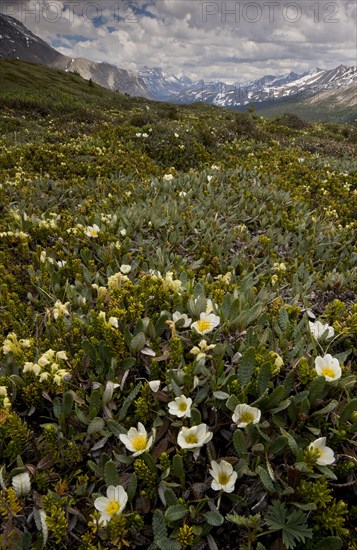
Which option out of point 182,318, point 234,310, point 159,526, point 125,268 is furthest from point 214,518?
point 125,268

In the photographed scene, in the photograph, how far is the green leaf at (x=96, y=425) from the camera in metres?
2.48

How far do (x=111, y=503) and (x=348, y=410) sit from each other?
1.59 metres

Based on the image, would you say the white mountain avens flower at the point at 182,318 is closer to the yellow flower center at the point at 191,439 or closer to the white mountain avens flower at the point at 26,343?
the yellow flower center at the point at 191,439

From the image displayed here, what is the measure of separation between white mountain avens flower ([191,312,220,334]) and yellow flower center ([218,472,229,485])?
1.02 metres

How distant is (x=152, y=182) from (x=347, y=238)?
3.75m

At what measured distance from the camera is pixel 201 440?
2318mm

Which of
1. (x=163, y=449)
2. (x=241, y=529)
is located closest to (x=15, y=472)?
(x=163, y=449)

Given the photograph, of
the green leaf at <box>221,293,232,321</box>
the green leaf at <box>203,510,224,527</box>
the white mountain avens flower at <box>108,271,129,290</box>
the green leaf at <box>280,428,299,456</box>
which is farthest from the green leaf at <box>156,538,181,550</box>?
the white mountain avens flower at <box>108,271,129,290</box>

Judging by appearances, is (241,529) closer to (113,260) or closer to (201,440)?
(201,440)

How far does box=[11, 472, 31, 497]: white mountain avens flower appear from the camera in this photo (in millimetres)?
2239

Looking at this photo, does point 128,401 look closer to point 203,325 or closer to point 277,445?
point 203,325

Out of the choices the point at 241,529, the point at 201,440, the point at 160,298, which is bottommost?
the point at 241,529

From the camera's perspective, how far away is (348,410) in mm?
2441

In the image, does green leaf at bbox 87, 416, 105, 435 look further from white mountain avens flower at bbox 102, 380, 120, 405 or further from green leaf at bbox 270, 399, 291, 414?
green leaf at bbox 270, 399, 291, 414
